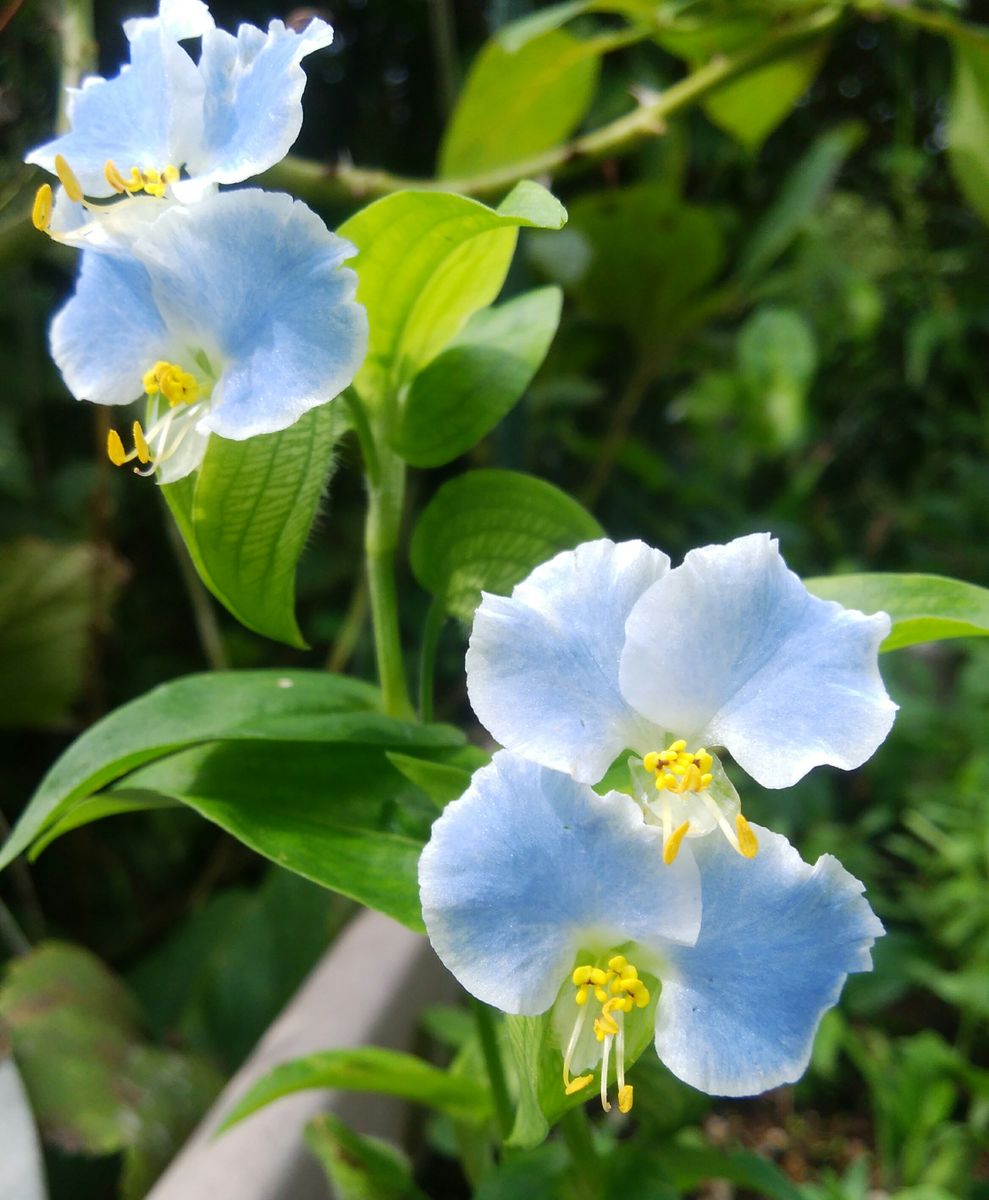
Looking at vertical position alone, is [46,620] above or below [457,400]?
below

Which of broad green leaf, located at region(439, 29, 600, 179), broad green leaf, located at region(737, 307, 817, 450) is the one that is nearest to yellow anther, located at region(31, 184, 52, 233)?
broad green leaf, located at region(439, 29, 600, 179)

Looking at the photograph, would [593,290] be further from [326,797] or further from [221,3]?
[326,797]

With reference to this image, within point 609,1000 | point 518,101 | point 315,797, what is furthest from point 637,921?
point 518,101

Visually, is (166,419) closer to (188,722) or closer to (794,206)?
Answer: (188,722)

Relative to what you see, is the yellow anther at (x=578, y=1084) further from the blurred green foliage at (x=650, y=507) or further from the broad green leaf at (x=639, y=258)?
the broad green leaf at (x=639, y=258)

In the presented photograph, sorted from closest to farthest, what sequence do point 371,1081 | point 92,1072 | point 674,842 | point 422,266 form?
point 674,842 → point 422,266 → point 371,1081 → point 92,1072

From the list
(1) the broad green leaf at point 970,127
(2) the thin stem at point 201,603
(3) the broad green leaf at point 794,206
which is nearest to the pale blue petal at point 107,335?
(2) the thin stem at point 201,603
